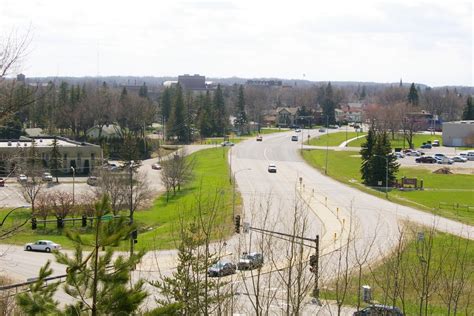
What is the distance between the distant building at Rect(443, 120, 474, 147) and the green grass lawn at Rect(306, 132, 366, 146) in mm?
16576

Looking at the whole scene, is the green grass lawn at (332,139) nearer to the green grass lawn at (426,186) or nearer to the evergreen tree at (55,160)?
→ the green grass lawn at (426,186)

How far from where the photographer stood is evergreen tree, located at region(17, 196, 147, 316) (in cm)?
925

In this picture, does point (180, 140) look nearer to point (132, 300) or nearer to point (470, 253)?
point (470, 253)

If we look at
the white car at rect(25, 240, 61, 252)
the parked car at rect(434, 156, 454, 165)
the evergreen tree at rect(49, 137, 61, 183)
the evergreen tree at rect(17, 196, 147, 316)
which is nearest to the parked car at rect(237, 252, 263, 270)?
the evergreen tree at rect(17, 196, 147, 316)

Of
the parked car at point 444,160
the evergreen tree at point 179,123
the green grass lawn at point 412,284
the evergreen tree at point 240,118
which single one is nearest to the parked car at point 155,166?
the evergreen tree at point 179,123

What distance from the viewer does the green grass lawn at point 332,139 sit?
107 meters

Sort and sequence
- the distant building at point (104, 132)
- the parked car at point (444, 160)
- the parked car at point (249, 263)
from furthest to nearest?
the distant building at point (104, 132) → the parked car at point (444, 160) → the parked car at point (249, 263)

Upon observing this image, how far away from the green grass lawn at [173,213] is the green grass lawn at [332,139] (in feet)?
100

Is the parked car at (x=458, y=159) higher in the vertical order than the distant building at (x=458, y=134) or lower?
lower

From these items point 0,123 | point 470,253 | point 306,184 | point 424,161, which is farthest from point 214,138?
point 0,123

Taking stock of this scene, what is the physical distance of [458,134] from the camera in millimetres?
104250

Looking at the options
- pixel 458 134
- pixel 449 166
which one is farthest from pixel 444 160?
pixel 458 134

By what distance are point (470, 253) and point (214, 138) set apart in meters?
80.0

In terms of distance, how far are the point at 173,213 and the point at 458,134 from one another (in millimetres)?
67338
